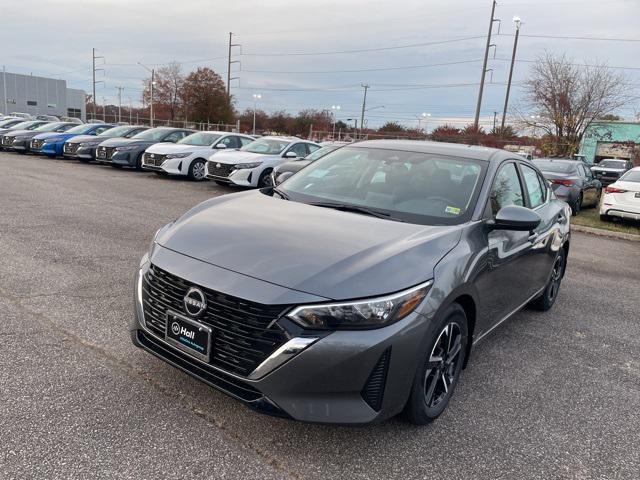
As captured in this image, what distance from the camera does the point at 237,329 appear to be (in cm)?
252

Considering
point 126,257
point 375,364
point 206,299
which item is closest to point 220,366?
point 206,299

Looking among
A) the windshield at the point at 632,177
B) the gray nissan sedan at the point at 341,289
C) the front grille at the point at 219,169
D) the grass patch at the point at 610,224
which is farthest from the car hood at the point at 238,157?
the gray nissan sedan at the point at 341,289

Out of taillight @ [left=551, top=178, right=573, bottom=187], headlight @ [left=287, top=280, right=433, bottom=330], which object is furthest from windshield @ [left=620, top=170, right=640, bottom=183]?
headlight @ [left=287, top=280, right=433, bottom=330]

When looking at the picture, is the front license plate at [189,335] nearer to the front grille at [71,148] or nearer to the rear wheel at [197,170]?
the rear wheel at [197,170]

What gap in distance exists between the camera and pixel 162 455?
2.55 meters

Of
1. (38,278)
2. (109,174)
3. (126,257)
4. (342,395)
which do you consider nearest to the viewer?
(342,395)

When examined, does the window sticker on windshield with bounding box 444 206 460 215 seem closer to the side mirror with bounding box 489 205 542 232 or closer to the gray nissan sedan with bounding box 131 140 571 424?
the gray nissan sedan with bounding box 131 140 571 424

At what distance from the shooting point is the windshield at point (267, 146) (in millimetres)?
14781

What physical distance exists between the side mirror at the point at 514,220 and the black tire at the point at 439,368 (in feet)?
2.42

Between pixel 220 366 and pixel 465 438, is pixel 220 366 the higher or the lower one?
the higher one

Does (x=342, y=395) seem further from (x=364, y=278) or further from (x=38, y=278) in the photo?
(x=38, y=278)

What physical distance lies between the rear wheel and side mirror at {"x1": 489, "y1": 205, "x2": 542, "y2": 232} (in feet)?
43.3

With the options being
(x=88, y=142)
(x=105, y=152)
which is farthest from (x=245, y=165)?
(x=88, y=142)

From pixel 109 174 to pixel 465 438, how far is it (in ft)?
49.8
